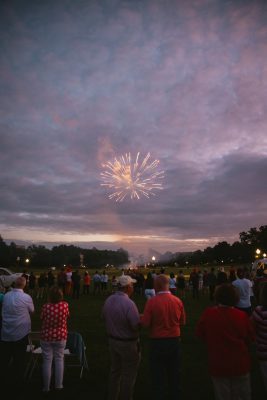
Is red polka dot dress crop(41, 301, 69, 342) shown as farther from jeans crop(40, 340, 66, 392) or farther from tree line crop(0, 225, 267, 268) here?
tree line crop(0, 225, 267, 268)

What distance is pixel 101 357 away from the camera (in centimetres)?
904

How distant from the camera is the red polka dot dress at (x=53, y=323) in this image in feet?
20.8

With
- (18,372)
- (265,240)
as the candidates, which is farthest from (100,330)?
(265,240)

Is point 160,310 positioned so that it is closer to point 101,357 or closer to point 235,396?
Result: point 235,396

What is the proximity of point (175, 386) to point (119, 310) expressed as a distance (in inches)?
52.9

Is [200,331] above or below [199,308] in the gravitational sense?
above

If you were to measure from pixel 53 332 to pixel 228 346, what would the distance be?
3279 millimetres

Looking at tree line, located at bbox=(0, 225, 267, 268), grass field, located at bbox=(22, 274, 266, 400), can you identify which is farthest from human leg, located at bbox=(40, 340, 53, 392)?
tree line, located at bbox=(0, 225, 267, 268)

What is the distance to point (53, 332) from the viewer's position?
634cm

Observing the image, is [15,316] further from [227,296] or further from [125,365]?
[227,296]

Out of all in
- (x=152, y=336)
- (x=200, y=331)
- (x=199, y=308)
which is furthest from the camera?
(x=199, y=308)

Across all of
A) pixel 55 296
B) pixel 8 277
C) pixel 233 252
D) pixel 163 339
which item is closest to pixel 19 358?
pixel 55 296

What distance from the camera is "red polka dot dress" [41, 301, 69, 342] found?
249 inches

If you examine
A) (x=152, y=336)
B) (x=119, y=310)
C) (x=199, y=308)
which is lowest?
(x=199, y=308)
